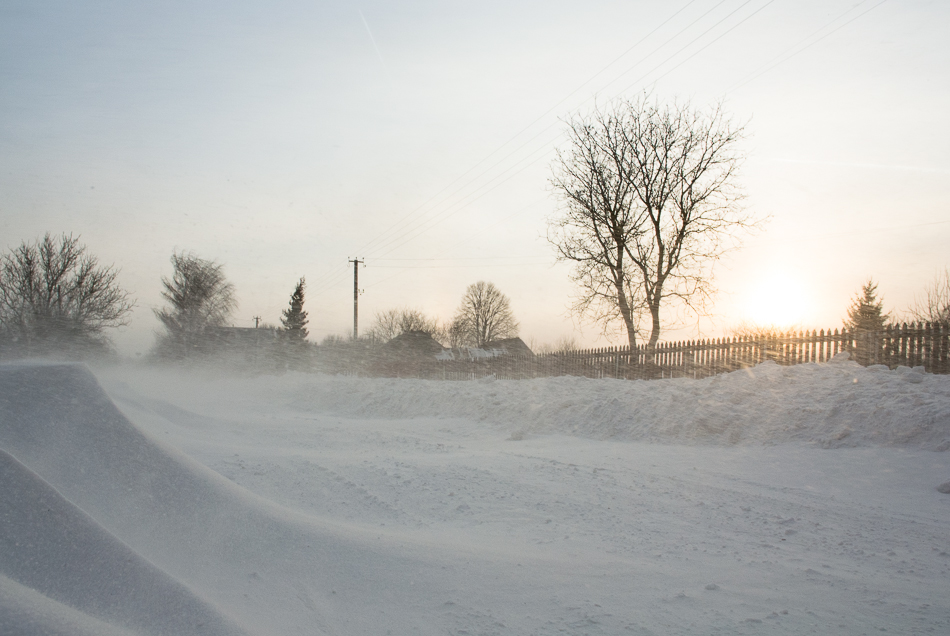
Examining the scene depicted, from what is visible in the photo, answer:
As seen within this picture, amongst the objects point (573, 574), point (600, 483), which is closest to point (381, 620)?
point (573, 574)

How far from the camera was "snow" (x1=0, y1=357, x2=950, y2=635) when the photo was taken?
2400 mm

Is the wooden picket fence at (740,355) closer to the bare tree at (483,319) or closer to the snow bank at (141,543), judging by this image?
the snow bank at (141,543)

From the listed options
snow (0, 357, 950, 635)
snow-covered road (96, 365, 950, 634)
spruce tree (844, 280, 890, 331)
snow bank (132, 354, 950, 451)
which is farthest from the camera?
spruce tree (844, 280, 890, 331)

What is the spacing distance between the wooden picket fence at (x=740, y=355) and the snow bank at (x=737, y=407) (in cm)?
133

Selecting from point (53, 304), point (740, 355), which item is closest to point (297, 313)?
point (53, 304)

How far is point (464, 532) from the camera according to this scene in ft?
14.5

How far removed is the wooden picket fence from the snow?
4094 mm

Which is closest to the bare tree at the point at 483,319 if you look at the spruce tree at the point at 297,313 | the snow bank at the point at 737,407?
the spruce tree at the point at 297,313

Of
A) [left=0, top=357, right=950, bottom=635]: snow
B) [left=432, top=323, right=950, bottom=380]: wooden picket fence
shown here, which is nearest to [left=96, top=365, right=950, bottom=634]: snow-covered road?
[left=0, top=357, right=950, bottom=635]: snow

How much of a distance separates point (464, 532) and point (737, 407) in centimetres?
641

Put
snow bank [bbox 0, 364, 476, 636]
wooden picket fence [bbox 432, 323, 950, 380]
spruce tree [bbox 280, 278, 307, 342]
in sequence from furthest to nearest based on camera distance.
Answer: spruce tree [bbox 280, 278, 307, 342] < wooden picket fence [bbox 432, 323, 950, 380] < snow bank [bbox 0, 364, 476, 636]

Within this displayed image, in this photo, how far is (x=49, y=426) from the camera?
328cm

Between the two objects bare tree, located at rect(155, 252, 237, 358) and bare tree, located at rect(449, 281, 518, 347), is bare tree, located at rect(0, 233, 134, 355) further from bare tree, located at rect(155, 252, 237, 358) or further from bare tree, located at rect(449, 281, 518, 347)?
bare tree, located at rect(449, 281, 518, 347)

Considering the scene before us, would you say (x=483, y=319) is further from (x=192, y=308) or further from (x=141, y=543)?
(x=141, y=543)
